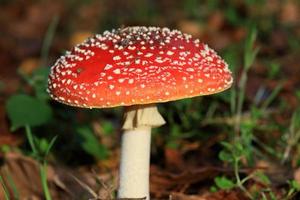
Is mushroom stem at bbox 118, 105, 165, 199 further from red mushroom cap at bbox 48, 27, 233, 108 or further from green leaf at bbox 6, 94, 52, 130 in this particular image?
green leaf at bbox 6, 94, 52, 130

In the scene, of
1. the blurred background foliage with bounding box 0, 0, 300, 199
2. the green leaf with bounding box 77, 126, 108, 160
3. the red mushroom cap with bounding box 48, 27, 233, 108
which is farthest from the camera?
the green leaf with bounding box 77, 126, 108, 160

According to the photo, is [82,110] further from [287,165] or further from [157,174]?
[287,165]

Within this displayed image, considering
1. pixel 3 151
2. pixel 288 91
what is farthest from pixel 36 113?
pixel 288 91

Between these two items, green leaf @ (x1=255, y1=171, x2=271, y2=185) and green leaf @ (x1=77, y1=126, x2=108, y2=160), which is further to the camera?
green leaf @ (x1=77, y1=126, x2=108, y2=160)

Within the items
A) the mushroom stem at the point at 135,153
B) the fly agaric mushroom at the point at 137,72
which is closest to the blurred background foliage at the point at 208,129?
the mushroom stem at the point at 135,153

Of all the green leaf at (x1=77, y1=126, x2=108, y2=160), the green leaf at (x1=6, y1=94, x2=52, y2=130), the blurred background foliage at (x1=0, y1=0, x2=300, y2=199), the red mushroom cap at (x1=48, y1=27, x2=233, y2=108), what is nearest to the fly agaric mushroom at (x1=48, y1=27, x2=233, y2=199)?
the red mushroom cap at (x1=48, y1=27, x2=233, y2=108)

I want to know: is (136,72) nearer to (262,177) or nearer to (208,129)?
(262,177)
